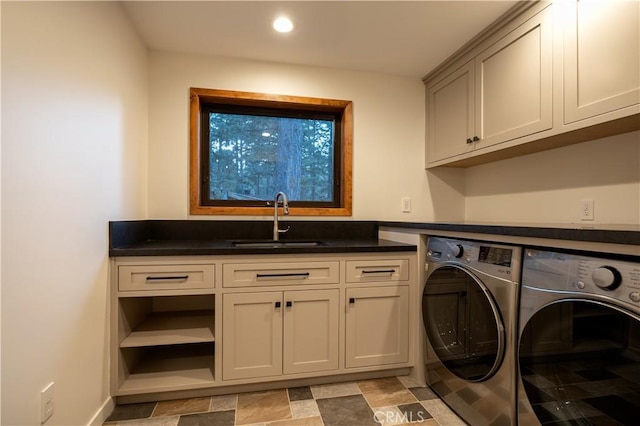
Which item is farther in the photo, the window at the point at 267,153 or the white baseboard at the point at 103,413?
the window at the point at 267,153

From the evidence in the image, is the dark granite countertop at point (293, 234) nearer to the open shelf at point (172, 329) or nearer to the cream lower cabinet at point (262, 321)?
the cream lower cabinet at point (262, 321)

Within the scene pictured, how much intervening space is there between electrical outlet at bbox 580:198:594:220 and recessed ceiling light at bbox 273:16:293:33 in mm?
1920

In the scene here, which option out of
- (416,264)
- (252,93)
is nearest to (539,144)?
(416,264)

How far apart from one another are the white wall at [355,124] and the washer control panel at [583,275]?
4.55 feet

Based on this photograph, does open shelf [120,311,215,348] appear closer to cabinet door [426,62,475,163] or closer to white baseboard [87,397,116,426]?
white baseboard [87,397,116,426]

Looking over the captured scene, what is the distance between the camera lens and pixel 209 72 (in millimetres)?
2199

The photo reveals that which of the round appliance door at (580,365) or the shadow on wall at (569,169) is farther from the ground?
the shadow on wall at (569,169)

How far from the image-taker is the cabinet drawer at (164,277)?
1.57 metres

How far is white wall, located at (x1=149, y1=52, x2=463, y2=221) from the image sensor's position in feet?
7.02

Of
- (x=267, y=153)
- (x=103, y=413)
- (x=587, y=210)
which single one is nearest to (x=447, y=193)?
(x=587, y=210)

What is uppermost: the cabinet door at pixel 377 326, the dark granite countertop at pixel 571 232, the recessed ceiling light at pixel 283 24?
the recessed ceiling light at pixel 283 24

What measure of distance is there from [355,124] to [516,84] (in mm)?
1087

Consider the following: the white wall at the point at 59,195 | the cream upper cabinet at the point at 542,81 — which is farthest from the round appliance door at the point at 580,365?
the white wall at the point at 59,195

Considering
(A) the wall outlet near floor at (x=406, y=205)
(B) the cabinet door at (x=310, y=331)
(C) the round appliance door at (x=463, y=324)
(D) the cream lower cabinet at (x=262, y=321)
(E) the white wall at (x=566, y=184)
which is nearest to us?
(C) the round appliance door at (x=463, y=324)
